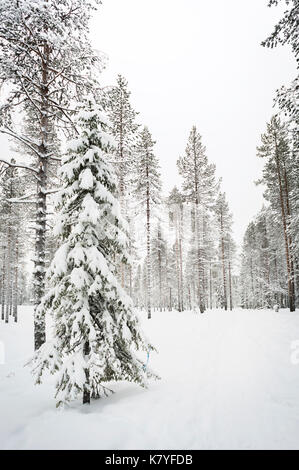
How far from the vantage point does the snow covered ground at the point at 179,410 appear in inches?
140

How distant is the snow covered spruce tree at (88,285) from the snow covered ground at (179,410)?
1.75 feet

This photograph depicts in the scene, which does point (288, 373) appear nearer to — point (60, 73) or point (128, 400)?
point (128, 400)

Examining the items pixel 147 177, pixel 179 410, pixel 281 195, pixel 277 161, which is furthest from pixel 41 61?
pixel 277 161

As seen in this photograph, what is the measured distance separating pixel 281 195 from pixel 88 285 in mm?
18977

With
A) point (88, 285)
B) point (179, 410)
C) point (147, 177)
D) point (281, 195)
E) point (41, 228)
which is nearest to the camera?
point (179, 410)

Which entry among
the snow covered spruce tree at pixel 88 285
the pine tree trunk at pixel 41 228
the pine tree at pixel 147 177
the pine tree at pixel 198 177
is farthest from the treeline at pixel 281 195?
the pine tree at pixel 147 177

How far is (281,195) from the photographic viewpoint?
1845 cm

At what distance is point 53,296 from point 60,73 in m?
7.72

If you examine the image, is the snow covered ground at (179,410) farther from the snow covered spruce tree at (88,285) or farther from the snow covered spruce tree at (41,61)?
the snow covered spruce tree at (41,61)

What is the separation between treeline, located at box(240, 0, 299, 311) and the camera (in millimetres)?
8359

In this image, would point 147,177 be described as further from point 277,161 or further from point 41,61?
point 41,61

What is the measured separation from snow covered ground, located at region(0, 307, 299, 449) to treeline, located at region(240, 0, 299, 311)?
9.22 metres

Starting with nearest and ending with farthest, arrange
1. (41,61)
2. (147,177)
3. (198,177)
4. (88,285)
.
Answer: (88,285) → (41,61) → (147,177) → (198,177)

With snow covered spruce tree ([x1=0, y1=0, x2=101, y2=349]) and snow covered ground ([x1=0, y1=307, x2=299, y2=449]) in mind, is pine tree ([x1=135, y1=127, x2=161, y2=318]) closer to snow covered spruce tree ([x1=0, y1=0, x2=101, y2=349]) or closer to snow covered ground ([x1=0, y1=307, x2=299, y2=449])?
snow covered spruce tree ([x1=0, y1=0, x2=101, y2=349])
